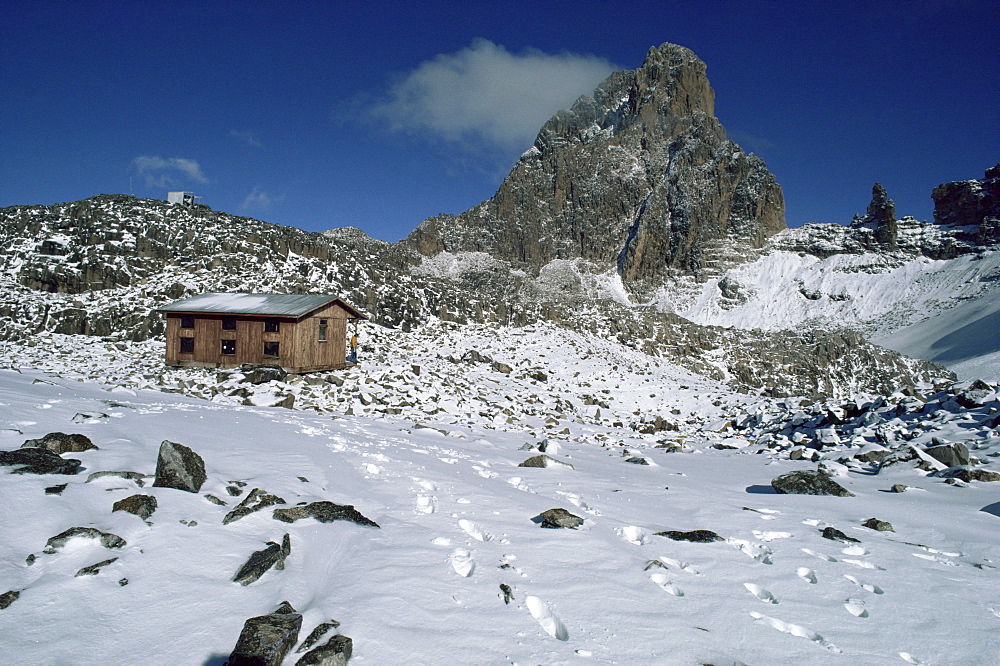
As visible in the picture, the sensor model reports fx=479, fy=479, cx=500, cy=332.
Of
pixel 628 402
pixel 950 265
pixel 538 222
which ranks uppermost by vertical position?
pixel 538 222

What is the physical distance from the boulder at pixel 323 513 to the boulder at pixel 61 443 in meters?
→ 2.97

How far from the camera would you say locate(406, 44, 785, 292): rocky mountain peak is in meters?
90.4

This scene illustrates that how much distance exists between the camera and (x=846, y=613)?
3910 mm

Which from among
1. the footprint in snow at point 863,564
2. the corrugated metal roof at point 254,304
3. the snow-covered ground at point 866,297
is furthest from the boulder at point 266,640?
the snow-covered ground at point 866,297

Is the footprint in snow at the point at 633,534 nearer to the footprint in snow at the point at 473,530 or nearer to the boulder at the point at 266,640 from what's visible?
the footprint in snow at the point at 473,530

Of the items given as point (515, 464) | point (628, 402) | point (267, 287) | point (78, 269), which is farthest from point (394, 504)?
point (78, 269)

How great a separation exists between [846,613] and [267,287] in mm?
34079

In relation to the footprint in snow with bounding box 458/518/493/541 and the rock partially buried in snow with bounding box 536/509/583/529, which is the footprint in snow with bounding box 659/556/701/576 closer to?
the rock partially buried in snow with bounding box 536/509/583/529

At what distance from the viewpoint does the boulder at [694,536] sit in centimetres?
539

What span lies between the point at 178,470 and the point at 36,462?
51.4 inches

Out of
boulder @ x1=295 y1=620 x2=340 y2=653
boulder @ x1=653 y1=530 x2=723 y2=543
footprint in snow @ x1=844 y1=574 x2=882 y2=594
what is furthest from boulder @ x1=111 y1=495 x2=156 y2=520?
footprint in snow @ x1=844 y1=574 x2=882 y2=594

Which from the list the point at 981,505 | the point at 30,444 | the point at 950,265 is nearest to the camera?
the point at 30,444

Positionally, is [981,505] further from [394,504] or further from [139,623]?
[139,623]

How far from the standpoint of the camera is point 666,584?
171 inches
